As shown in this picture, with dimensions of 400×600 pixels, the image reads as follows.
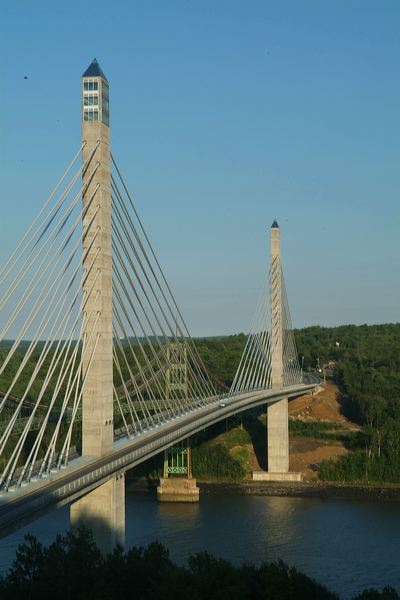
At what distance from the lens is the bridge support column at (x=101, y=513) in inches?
1007

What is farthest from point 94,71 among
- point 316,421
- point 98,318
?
point 316,421

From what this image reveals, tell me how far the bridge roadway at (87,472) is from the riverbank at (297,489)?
28.6 ft

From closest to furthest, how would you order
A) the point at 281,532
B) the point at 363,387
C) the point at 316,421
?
the point at 281,532, the point at 316,421, the point at 363,387

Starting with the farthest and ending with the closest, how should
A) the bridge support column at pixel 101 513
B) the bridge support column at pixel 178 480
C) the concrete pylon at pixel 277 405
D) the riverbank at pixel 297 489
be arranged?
the concrete pylon at pixel 277 405 → the riverbank at pixel 297 489 → the bridge support column at pixel 178 480 → the bridge support column at pixel 101 513

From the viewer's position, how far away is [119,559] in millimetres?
21484

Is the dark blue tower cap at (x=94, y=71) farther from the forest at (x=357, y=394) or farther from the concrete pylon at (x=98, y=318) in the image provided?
the forest at (x=357, y=394)

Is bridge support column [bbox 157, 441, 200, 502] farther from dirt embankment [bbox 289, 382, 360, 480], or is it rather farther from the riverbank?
dirt embankment [bbox 289, 382, 360, 480]

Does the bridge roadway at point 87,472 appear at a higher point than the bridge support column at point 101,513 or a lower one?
higher

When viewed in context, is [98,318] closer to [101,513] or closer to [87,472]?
[87,472]

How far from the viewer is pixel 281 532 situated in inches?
1432

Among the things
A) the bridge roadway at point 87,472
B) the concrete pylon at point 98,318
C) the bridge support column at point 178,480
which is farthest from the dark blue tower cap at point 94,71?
the bridge support column at point 178,480

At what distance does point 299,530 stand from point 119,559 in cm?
1667

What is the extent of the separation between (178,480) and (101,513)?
20.5 m

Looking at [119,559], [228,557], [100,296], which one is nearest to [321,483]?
[228,557]
